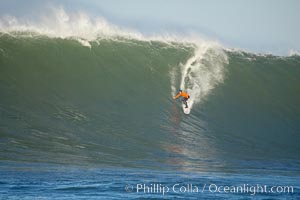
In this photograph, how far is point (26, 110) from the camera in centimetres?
1483

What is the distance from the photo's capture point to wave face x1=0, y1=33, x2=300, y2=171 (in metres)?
13.1

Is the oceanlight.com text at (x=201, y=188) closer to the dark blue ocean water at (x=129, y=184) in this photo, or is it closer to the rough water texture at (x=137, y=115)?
the dark blue ocean water at (x=129, y=184)

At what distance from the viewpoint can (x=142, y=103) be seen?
17.2 m

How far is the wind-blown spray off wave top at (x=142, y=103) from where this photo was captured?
1313cm

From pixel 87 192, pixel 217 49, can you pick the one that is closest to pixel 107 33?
pixel 217 49

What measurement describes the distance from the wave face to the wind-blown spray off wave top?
32mm

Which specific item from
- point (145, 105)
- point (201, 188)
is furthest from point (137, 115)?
point (201, 188)

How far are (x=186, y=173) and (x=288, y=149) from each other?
5375 millimetres

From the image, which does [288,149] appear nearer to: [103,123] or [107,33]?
[103,123]

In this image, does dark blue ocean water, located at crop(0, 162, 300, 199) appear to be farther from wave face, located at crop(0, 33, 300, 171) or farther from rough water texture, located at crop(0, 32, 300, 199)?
wave face, located at crop(0, 33, 300, 171)

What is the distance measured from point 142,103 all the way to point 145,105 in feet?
0.46

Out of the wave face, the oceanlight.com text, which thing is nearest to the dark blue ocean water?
the oceanlight.com text

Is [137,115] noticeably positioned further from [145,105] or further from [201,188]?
[201,188]

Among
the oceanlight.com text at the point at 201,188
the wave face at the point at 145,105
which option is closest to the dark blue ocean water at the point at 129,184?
the oceanlight.com text at the point at 201,188
